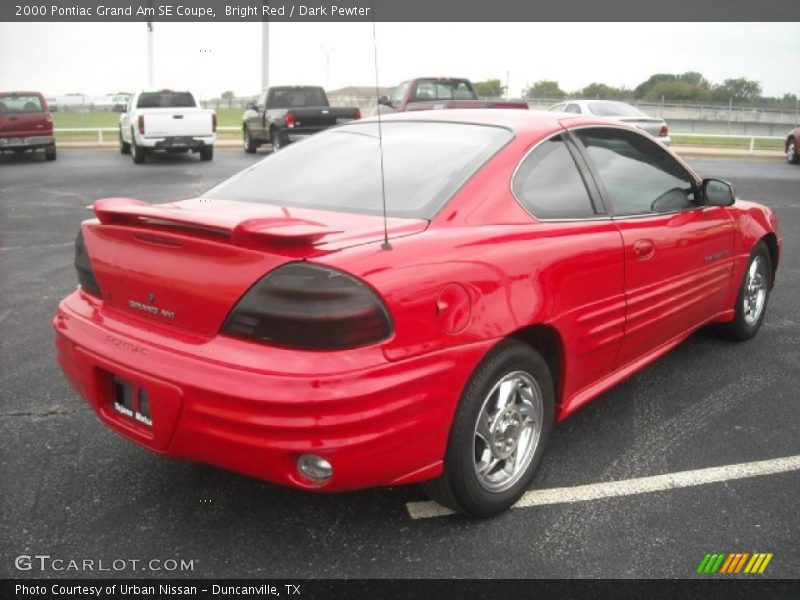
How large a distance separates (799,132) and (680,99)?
15164 millimetres

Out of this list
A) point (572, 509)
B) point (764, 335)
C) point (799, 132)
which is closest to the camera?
point (572, 509)

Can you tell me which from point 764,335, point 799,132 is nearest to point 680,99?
point 799,132

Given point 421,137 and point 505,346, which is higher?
point 421,137

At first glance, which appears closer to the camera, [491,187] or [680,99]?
[491,187]

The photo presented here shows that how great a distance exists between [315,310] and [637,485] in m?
1.65

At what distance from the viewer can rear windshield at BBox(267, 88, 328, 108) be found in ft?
64.4

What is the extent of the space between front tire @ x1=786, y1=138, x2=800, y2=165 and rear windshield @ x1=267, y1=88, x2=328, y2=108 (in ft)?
43.2

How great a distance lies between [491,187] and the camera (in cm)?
293

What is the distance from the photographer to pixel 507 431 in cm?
288

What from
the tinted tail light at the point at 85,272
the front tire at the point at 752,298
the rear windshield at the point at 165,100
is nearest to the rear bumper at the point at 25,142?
the rear windshield at the point at 165,100

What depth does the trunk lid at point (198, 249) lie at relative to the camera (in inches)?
93.1

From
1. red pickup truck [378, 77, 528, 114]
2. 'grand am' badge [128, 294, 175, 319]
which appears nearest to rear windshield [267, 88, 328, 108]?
red pickup truck [378, 77, 528, 114]

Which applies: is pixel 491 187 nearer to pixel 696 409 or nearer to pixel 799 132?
pixel 696 409
